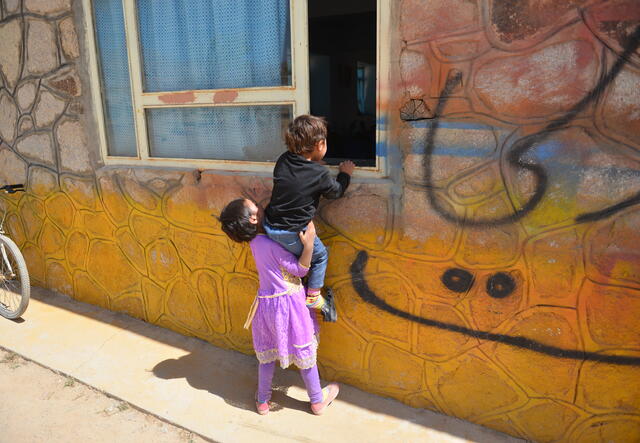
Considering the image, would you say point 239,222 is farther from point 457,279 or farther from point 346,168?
point 457,279

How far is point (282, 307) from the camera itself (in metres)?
2.43

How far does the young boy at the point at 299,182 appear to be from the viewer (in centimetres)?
223

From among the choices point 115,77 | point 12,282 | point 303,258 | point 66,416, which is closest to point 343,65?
point 115,77

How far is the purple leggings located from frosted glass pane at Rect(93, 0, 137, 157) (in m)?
1.93

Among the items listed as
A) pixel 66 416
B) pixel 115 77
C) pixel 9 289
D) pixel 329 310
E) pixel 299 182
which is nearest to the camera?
pixel 299 182

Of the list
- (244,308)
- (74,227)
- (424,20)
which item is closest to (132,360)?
(244,308)

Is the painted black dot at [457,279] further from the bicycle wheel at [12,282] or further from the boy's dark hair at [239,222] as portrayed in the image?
the bicycle wheel at [12,282]

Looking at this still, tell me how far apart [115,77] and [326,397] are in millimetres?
2659

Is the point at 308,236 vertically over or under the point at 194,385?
over

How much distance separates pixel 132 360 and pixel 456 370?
7.08ft

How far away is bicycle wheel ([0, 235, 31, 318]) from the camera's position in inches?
148

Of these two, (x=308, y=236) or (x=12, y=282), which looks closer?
(x=308, y=236)

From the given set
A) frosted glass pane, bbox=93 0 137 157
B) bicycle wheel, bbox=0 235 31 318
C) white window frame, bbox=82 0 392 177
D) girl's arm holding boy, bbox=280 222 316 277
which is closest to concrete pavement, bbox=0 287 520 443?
bicycle wheel, bbox=0 235 31 318

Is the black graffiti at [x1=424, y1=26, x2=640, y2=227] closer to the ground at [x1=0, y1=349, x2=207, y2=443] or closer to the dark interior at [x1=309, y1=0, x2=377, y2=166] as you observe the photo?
the ground at [x1=0, y1=349, x2=207, y2=443]
